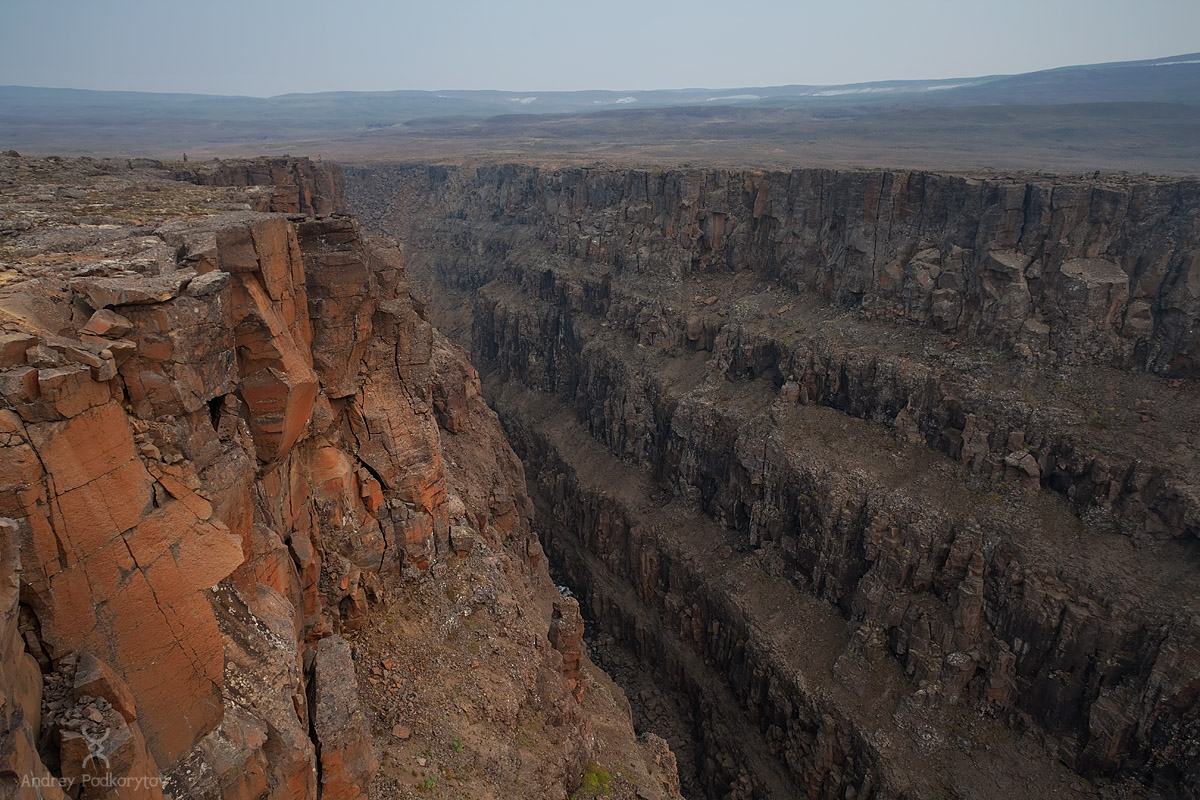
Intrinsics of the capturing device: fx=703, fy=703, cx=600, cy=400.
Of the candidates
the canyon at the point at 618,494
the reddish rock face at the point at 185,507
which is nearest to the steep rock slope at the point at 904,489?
the canyon at the point at 618,494

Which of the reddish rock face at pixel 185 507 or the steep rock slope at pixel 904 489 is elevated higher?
the reddish rock face at pixel 185 507

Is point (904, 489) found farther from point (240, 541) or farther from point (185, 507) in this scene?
point (185, 507)

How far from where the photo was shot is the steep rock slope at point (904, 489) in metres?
36.3

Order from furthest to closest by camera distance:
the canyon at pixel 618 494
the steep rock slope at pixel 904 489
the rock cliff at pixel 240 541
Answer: the steep rock slope at pixel 904 489
the canyon at pixel 618 494
the rock cliff at pixel 240 541

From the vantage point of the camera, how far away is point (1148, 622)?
34.2 meters

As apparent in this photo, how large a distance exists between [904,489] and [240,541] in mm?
40414

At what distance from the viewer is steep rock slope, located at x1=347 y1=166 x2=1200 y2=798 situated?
36281 millimetres

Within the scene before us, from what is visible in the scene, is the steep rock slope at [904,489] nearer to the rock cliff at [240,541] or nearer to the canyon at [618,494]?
the canyon at [618,494]

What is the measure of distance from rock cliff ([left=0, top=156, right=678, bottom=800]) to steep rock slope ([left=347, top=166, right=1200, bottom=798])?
1709 centimetres

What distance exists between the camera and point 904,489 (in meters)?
44.1

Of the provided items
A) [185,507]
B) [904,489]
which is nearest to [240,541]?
[185,507]

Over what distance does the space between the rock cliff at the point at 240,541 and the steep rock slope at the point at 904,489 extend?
1709 cm

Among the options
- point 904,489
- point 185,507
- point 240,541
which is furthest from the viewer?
point 904,489

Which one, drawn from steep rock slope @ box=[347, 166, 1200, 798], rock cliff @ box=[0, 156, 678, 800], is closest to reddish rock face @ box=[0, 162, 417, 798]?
rock cliff @ box=[0, 156, 678, 800]
